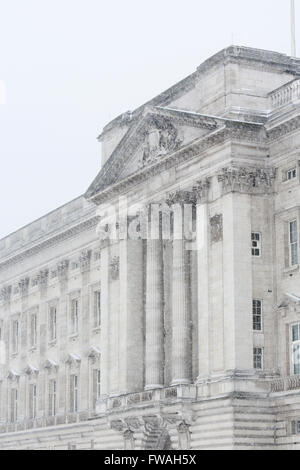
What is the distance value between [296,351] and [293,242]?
4.65 m

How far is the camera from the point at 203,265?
54.2 m

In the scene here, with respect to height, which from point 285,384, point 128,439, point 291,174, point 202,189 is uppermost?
point 202,189

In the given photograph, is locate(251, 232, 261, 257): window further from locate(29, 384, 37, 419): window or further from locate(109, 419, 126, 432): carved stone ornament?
locate(29, 384, 37, 419): window

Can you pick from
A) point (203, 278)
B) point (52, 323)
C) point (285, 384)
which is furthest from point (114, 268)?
point (285, 384)

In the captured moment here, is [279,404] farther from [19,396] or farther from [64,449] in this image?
[19,396]

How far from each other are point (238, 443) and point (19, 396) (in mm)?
32224

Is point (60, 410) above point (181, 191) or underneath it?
underneath

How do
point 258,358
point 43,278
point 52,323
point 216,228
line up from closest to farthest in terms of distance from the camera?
point 258,358
point 216,228
point 52,323
point 43,278

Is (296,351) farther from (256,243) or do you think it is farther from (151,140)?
(151,140)

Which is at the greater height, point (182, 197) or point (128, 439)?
point (182, 197)

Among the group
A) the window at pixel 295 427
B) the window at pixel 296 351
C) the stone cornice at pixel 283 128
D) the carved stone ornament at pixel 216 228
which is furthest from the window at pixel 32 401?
the stone cornice at pixel 283 128

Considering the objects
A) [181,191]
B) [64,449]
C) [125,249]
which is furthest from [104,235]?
[64,449]

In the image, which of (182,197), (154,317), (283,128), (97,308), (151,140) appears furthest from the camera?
(97,308)

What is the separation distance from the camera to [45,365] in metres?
76.5
